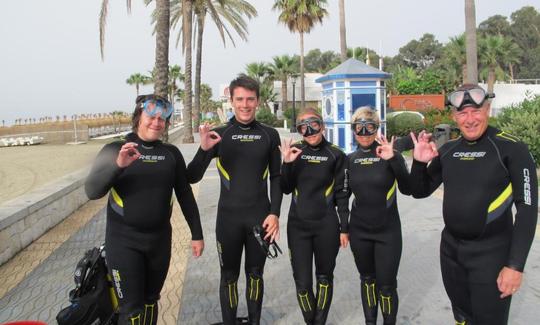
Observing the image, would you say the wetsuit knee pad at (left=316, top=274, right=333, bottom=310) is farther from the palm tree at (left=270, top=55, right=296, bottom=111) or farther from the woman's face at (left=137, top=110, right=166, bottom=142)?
the palm tree at (left=270, top=55, right=296, bottom=111)

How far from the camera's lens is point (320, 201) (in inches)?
140

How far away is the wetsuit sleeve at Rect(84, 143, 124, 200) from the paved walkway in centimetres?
171

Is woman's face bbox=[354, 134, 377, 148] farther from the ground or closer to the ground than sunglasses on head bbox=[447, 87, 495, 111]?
closer to the ground

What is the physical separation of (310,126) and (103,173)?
5.35 feet

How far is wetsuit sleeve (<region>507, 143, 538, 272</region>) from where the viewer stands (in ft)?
8.25

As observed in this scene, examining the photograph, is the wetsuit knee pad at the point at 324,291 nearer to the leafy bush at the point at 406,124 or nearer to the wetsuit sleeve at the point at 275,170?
the wetsuit sleeve at the point at 275,170

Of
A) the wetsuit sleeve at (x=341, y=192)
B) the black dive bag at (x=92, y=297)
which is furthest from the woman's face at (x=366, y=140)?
the black dive bag at (x=92, y=297)

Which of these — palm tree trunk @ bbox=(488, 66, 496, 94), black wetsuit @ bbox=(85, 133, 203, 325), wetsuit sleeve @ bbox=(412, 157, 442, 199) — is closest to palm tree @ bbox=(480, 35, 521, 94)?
palm tree trunk @ bbox=(488, 66, 496, 94)

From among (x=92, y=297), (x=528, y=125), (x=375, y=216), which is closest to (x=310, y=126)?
(x=375, y=216)

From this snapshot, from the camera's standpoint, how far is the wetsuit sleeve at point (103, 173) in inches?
110

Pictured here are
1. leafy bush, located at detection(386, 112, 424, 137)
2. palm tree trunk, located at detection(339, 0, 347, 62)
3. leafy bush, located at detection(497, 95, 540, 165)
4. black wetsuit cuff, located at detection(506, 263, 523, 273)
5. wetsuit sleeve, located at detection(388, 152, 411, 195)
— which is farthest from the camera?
palm tree trunk, located at detection(339, 0, 347, 62)

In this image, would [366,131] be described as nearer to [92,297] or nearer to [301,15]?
[92,297]

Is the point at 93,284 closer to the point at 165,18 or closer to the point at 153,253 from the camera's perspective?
the point at 153,253

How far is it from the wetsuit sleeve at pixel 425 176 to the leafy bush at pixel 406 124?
17565mm
